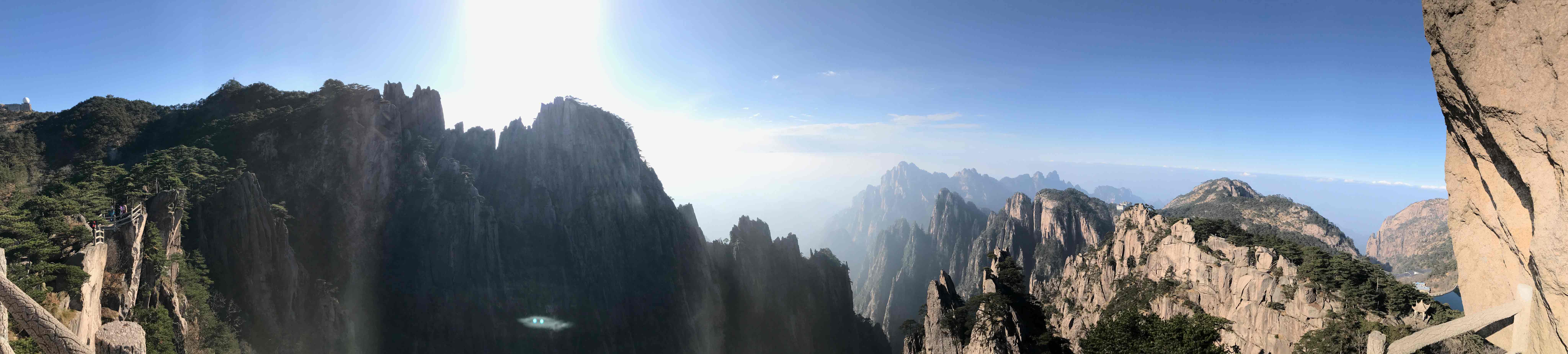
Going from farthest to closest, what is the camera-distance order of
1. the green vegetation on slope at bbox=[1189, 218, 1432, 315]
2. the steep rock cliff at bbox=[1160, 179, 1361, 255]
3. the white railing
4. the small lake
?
the small lake
the steep rock cliff at bbox=[1160, 179, 1361, 255]
the green vegetation on slope at bbox=[1189, 218, 1432, 315]
the white railing

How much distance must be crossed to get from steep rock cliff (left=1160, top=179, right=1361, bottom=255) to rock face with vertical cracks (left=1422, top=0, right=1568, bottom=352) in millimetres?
72799

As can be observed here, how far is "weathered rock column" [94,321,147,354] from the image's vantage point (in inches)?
661

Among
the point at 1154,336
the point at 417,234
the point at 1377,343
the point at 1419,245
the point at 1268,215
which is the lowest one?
the point at 1419,245

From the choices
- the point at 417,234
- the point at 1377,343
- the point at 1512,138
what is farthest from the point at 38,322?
the point at 1377,343

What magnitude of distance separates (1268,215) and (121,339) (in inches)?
5487

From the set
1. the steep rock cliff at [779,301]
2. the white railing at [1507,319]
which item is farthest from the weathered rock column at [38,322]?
the steep rock cliff at [779,301]

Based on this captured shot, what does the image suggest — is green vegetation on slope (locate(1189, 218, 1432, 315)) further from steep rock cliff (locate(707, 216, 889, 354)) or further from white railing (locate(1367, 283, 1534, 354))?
steep rock cliff (locate(707, 216, 889, 354))

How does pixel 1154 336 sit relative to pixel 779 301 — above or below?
above

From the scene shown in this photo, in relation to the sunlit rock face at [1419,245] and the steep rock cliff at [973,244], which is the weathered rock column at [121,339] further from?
the sunlit rock face at [1419,245]

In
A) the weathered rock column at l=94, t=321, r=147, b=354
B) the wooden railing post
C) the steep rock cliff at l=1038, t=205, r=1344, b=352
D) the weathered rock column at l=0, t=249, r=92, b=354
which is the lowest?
the steep rock cliff at l=1038, t=205, r=1344, b=352

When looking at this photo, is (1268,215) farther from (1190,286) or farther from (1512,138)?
(1512,138)

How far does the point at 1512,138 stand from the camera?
4.77 metres

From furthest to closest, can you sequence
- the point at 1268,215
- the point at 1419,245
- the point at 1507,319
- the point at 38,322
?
the point at 1419,245 < the point at 1268,215 < the point at 38,322 < the point at 1507,319

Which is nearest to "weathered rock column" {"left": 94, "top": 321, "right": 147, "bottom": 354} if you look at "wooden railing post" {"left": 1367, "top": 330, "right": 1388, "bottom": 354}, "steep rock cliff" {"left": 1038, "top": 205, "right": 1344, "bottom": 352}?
"wooden railing post" {"left": 1367, "top": 330, "right": 1388, "bottom": 354}
